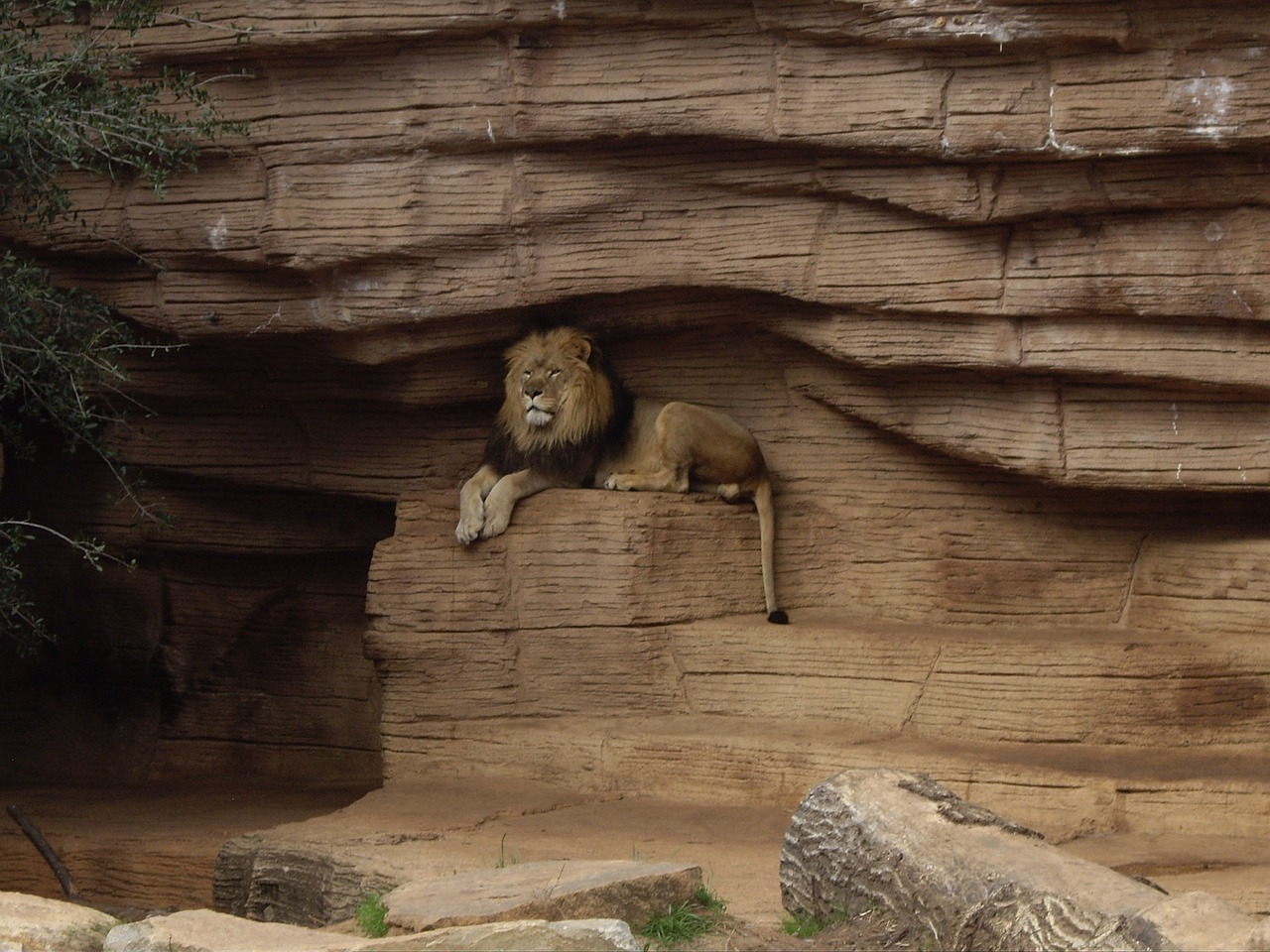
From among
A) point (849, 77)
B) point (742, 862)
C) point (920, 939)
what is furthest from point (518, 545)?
point (920, 939)

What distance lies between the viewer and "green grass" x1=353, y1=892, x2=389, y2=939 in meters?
5.16

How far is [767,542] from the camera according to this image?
8445mm

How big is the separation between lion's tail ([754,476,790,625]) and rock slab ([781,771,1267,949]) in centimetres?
288

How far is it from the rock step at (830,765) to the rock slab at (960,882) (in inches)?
68.9

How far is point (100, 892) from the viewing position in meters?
8.61

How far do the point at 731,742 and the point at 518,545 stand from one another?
1.52m

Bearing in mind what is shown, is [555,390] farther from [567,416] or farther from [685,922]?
[685,922]

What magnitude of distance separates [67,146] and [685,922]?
15.0 feet

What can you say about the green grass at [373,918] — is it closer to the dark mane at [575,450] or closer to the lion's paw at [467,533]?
the lion's paw at [467,533]

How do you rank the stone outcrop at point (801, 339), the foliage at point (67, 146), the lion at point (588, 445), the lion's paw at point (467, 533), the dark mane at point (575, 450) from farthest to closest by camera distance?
the dark mane at point (575, 450) → the lion at point (588, 445) → the lion's paw at point (467, 533) → the foliage at point (67, 146) → the stone outcrop at point (801, 339)

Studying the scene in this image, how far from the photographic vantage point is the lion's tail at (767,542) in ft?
27.5

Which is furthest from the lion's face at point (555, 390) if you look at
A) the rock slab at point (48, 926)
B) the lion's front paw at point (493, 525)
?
the rock slab at point (48, 926)

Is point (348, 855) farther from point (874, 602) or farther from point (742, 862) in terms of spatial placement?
point (874, 602)

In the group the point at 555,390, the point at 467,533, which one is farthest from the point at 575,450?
the point at 467,533
